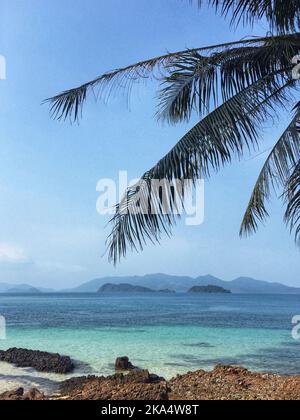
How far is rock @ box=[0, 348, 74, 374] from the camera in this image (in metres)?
12.2

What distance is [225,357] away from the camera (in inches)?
616

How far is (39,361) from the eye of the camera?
13.0m

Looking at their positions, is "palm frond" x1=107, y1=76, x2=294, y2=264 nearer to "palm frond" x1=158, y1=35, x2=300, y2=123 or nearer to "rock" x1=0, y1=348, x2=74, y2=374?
"palm frond" x1=158, y1=35, x2=300, y2=123

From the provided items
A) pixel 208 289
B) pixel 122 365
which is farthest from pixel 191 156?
pixel 208 289

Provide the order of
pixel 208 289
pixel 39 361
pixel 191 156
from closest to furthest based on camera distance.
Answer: pixel 191 156 → pixel 39 361 → pixel 208 289

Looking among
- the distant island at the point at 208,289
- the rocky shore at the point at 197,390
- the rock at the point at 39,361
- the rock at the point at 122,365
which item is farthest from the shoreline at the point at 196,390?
the distant island at the point at 208,289

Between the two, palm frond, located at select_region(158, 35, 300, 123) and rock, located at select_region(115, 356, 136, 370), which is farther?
rock, located at select_region(115, 356, 136, 370)

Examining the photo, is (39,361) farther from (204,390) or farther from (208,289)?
(208,289)

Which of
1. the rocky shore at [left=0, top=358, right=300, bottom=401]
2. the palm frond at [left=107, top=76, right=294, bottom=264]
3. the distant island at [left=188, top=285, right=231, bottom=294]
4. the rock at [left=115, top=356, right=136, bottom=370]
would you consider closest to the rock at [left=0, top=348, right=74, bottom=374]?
the rock at [left=115, top=356, right=136, bottom=370]

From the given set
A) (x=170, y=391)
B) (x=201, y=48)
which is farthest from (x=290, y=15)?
(x=170, y=391)

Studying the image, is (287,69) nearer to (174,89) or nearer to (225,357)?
(174,89)

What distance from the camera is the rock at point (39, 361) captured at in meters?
12.2

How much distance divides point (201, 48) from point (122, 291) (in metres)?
140

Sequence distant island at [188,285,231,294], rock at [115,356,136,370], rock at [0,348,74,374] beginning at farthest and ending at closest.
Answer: distant island at [188,285,231,294]
rock at [115,356,136,370]
rock at [0,348,74,374]
